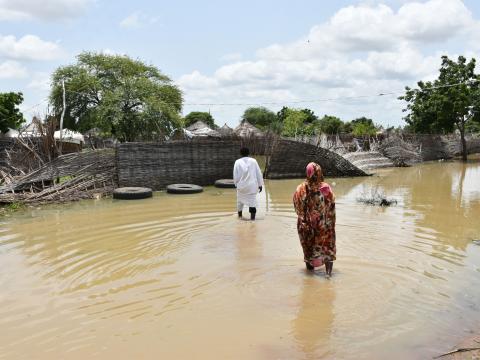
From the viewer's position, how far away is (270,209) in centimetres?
1035

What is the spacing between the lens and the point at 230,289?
5.00m

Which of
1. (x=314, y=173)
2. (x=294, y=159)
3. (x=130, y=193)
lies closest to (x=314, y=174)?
(x=314, y=173)

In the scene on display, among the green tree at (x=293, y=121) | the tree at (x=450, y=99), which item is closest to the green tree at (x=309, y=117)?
the green tree at (x=293, y=121)

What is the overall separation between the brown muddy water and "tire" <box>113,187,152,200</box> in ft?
8.75

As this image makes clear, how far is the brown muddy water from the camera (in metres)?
3.74

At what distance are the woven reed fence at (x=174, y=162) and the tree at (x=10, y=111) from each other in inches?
679

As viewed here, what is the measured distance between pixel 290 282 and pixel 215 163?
33.0ft

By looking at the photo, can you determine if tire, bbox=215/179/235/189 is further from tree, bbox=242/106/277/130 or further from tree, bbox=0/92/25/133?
tree, bbox=242/106/277/130

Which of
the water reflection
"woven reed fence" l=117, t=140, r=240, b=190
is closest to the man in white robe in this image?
the water reflection

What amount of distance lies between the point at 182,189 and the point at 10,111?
21.0 metres

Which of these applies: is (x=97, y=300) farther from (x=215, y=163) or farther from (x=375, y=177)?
(x=375, y=177)

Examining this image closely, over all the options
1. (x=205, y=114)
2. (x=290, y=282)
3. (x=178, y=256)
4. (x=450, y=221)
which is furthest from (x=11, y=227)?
(x=205, y=114)

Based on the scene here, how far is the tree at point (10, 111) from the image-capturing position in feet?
90.2

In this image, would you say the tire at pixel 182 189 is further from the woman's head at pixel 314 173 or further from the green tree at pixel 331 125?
the green tree at pixel 331 125
